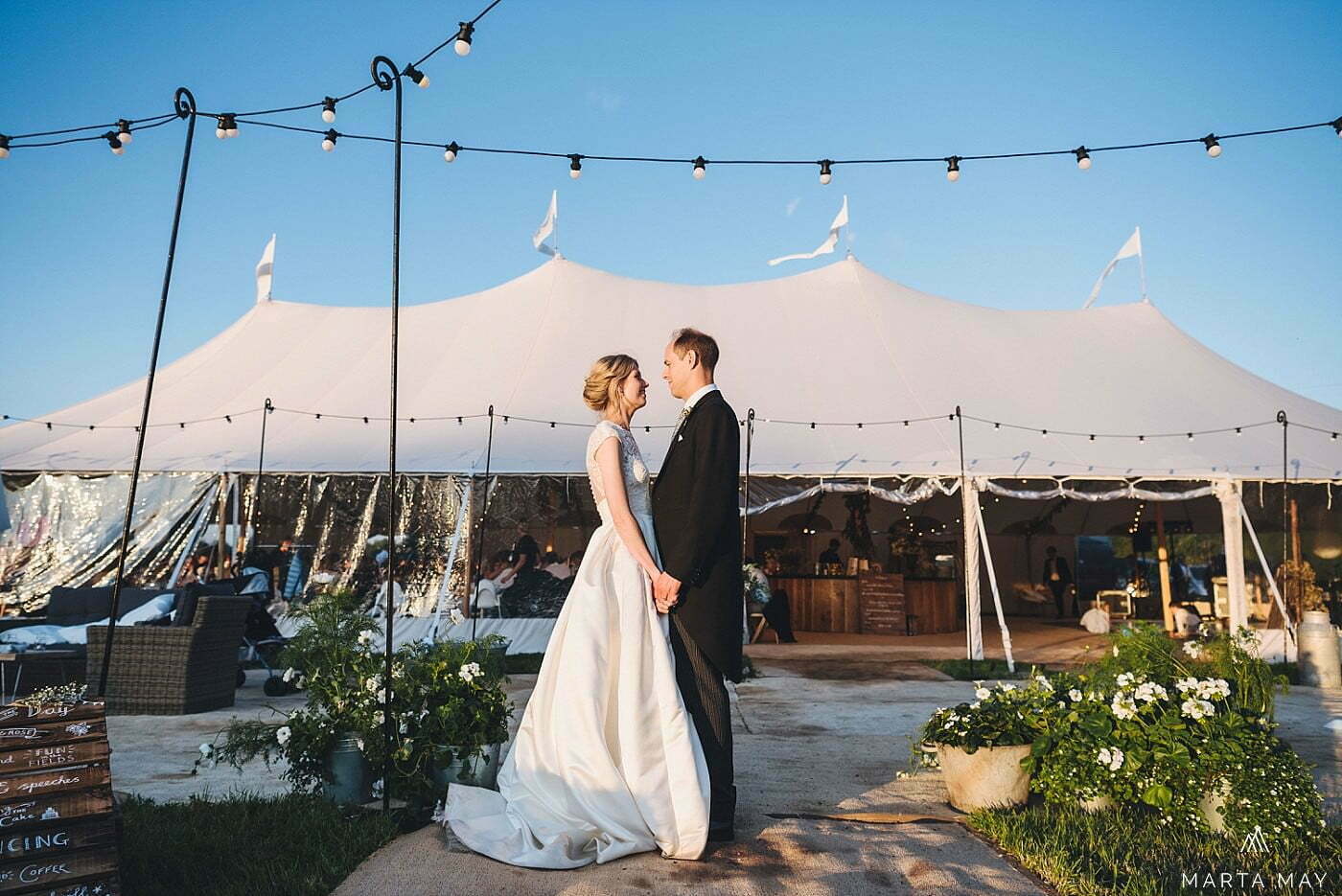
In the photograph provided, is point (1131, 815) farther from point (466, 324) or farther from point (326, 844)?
point (466, 324)

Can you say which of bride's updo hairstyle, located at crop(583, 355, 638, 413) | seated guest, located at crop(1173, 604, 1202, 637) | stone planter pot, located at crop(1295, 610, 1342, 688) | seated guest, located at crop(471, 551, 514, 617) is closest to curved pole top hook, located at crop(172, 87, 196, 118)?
bride's updo hairstyle, located at crop(583, 355, 638, 413)

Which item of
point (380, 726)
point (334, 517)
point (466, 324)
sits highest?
point (466, 324)

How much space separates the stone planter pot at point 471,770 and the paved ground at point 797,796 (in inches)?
10.1

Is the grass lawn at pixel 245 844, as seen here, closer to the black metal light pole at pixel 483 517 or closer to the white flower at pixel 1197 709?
the white flower at pixel 1197 709

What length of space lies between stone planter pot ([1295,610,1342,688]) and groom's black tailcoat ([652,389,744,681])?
6.75 metres

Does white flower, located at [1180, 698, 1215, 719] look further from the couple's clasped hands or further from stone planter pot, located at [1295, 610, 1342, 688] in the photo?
stone planter pot, located at [1295, 610, 1342, 688]

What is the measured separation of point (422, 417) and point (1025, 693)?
22.5 ft

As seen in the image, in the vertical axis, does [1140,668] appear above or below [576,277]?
below

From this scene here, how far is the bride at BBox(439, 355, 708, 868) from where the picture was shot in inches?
107

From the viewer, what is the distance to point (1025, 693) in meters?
3.60

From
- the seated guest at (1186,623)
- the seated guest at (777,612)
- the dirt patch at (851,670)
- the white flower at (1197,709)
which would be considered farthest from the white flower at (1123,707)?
the seated guest at (1186,623)

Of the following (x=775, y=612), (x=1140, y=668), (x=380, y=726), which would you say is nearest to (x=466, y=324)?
(x=775, y=612)

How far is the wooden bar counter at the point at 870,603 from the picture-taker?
11961mm

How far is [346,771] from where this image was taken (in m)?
3.34
